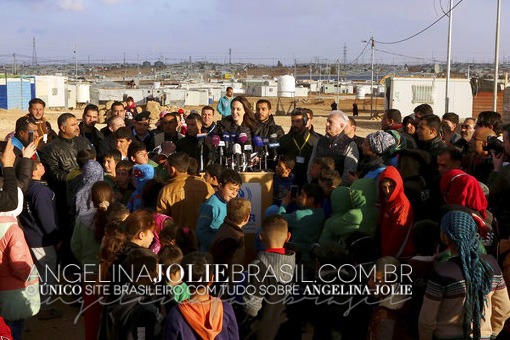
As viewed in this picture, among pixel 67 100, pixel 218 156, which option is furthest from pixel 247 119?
pixel 67 100

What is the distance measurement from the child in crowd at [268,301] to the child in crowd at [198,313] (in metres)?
0.40

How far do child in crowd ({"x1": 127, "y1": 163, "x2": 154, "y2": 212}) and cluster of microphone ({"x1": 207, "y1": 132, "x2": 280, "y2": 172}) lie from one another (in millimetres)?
1047

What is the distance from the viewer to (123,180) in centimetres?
752

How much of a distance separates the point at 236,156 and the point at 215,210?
1.93 m

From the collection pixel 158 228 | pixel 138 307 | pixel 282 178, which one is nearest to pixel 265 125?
pixel 282 178

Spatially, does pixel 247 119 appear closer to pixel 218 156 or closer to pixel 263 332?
pixel 218 156

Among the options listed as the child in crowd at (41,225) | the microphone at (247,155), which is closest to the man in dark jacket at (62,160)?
the child in crowd at (41,225)

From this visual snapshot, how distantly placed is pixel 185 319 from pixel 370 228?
2.47 meters

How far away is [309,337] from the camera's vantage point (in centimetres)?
500

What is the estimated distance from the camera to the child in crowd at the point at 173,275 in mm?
4547

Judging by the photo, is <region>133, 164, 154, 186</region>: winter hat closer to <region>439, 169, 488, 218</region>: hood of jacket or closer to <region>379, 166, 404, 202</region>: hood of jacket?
<region>379, 166, 404, 202</region>: hood of jacket

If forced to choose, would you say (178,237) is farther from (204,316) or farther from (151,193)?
(204,316)

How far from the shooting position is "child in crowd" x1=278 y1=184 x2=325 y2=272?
6164 mm

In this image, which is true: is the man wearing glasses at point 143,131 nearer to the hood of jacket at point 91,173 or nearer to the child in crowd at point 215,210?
the hood of jacket at point 91,173
